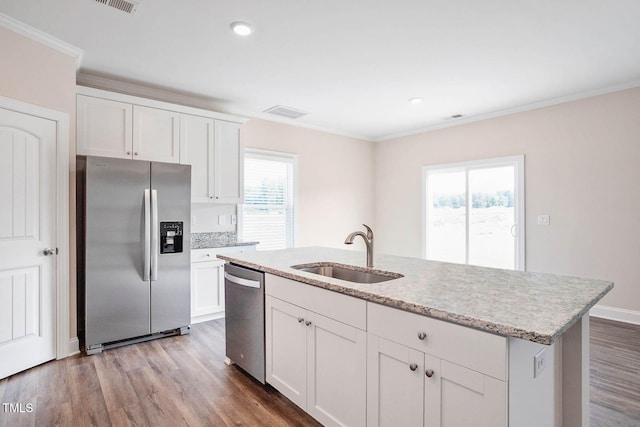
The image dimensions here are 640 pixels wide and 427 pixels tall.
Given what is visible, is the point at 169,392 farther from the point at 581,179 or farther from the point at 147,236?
the point at 581,179

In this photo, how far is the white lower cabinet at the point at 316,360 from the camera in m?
1.67

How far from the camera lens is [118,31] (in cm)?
262

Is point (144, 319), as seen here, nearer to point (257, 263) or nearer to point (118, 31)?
point (257, 263)

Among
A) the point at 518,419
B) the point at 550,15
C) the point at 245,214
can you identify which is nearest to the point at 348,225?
the point at 245,214

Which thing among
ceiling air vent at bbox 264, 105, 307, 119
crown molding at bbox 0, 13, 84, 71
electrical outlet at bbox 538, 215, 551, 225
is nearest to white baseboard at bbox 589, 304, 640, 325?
electrical outlet at bbox 538, 215, 551, 225

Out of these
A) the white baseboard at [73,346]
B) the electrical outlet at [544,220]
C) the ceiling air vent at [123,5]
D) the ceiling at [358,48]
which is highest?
the ceiling at [358,48]

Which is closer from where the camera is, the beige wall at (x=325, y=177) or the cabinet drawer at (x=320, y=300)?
the cabinet drawer at (x=320, y=300)

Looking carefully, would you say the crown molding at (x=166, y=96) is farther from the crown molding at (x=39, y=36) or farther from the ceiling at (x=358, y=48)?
the crown molding at (x=39, y=36)

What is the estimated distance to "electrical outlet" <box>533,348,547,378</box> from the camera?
1.23m

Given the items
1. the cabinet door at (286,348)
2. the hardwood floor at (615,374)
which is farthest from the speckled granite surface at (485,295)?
the hardwood floor at (615,374)

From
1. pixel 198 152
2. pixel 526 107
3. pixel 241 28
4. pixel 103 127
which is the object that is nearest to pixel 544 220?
pixel 526 107

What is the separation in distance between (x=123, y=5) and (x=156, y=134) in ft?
4.93

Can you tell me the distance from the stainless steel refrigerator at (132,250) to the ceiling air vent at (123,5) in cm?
126

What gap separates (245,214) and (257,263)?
7.81ft
